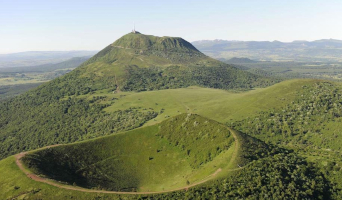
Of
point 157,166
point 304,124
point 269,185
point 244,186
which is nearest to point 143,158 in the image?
point 157,166

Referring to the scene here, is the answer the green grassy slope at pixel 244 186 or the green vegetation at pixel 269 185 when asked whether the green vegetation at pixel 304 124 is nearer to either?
the green vegetation at pixel 269 185

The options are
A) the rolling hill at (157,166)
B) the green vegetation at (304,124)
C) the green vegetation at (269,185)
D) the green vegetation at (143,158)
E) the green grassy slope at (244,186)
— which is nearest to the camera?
the green vegetation at (269,185)

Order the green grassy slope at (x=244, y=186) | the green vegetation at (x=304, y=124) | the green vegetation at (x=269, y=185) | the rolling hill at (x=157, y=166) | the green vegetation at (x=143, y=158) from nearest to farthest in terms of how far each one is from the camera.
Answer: the green vegetation at (x=269, y=185), the green grassy slope at (x=244, y=186), the rolling hill at (x=157, y=166), the green vegetation at (x=143, y=158), the green vegetation at (x=304, y=124)

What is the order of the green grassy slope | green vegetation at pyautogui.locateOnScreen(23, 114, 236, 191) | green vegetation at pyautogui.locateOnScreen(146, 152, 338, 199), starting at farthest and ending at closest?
green vegetation at pyautogui.locateOnScreen(23, 114, 236, 191)
the green grassy slope
green vegetation at pyautogui.locateOnScreen(146, 152, 338, 199)

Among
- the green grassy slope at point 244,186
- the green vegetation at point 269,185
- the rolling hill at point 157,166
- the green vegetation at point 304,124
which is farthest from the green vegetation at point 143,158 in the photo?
the green vegetation at point 304,124

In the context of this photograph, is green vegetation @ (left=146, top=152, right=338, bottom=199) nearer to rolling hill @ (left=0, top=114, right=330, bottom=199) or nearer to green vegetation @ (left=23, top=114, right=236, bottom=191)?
rolling hill @ (left=0, top=114, right=330, bottom=199)

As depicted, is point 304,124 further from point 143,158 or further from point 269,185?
point 143,158

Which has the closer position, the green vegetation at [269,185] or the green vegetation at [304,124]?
the green vegetation at [269,185]

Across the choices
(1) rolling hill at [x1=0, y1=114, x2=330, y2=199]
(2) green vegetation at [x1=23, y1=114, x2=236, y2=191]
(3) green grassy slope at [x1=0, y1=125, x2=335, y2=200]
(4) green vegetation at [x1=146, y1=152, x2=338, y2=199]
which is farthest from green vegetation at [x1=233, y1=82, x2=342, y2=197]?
(2) green vegetation at [x1=23, y1=114, x2=236, y2=191]

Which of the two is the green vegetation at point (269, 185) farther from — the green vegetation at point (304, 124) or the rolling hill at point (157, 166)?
the green vegetation at point (304, 124)

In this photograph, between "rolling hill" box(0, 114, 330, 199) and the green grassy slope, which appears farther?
"rolling hill" box(0, 114, 330, 199)

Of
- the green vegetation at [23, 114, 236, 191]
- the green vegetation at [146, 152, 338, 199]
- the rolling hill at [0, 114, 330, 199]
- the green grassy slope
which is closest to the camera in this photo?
the green vegetation at [146, 152, 338, 199]
